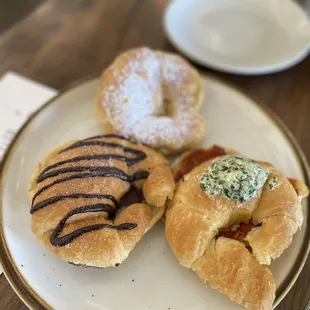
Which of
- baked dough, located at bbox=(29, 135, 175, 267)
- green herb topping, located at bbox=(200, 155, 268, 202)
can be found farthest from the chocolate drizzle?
green herb topping, located at bbox=(200, 155, 268, 202)

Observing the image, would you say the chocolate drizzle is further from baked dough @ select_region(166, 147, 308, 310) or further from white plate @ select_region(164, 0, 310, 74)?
white plate @ select_region(164, 0, 310, 74)

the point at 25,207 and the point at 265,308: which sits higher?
the point at 25,207

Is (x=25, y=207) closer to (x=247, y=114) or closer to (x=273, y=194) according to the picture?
(x=273, y=194)

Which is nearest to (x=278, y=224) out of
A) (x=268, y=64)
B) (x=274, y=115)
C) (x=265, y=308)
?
(x=265, y=308)

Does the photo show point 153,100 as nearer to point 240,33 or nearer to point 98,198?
point 98,198

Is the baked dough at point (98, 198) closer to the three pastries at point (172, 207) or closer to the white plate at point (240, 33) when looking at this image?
the three pastries at point (172, 207)
